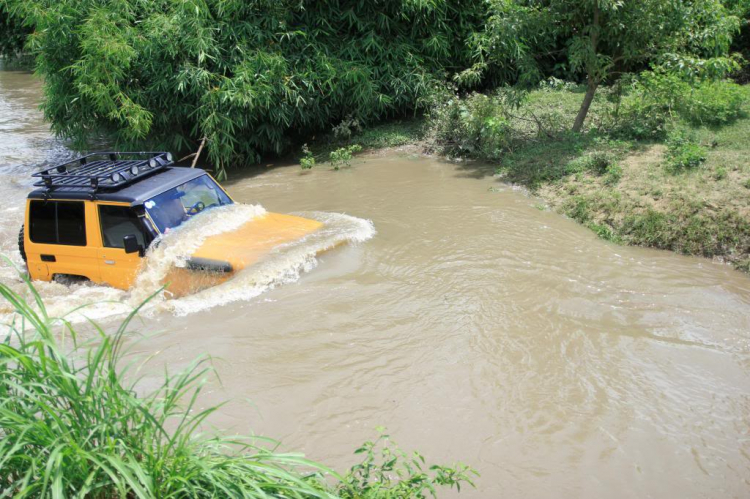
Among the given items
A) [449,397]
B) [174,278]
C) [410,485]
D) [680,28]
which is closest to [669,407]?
[449,397]

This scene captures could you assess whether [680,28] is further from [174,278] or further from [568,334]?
[174,278]

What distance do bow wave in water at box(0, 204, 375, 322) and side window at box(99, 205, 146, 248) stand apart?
0.33 meters

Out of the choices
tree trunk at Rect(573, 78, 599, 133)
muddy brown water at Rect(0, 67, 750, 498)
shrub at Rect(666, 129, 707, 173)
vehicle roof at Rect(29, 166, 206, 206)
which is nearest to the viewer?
muddy brown water at Rect(0, 67, 750, 498)

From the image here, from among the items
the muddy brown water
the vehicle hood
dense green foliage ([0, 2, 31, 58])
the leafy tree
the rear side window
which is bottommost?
the muddy brown water

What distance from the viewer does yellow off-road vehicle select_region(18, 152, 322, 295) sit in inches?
259

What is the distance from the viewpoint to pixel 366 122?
1366 centimetres

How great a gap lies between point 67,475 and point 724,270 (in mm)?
7012

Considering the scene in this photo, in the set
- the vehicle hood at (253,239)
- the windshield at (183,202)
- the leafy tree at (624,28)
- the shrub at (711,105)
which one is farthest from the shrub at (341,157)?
the shrub at (711,105)

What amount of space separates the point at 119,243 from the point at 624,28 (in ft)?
28.6

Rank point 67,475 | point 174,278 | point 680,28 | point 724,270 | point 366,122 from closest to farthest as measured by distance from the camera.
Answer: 1. point 67,475
2. point 174,278
3. point 724,270
4. point 680,28
5. point 366,122

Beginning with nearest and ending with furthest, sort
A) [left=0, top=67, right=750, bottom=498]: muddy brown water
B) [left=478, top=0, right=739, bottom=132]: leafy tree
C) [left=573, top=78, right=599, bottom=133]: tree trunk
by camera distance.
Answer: [left=0, top=67, right=750, bottom=498]: muddy brown water, [left=478, top=0, right=739, bottom=132]: leafy tree, [left=573, top=78, right=599, bottom=133]: tree trunk

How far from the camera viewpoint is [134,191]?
6816 mm

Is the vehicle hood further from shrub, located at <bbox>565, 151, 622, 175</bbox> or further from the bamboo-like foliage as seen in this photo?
shrub, located at <bbox>565, 151, 622, 175</bbox>

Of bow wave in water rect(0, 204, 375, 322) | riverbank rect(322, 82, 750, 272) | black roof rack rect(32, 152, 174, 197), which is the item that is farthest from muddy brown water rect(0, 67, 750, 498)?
black roof rack rect(32, 152, 174, 197)
